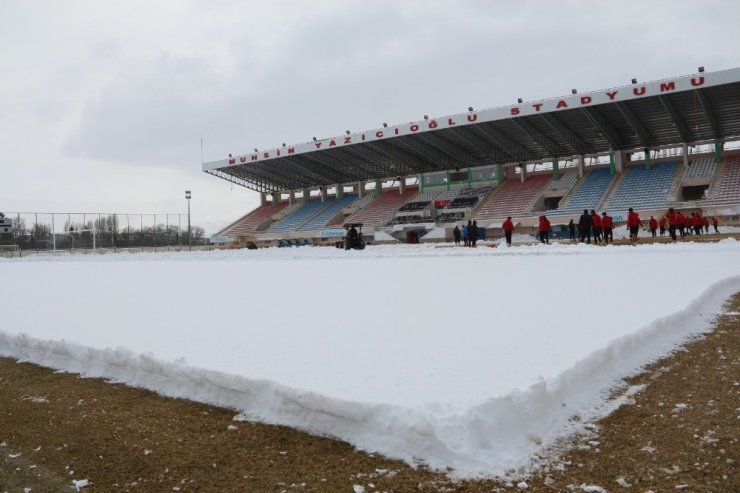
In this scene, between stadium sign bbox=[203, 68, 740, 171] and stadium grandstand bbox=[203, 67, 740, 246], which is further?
A: stadium grandstand bbox=[203, 67, 740, 246]

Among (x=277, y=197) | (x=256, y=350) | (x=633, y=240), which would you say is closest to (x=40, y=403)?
(x=256, y=350)

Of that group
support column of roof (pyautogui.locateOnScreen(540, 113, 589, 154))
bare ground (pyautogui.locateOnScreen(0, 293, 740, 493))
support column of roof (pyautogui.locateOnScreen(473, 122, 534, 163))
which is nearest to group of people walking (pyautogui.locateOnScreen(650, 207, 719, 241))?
support column of roof (pyautogui.locateOnScreen(540, 113, 589, 154))

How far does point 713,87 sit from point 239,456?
134ft

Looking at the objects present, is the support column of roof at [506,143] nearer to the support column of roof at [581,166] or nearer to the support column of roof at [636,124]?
the support column of roof at [581,166]

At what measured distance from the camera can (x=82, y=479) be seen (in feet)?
11.3

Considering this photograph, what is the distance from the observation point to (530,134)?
44.4 m

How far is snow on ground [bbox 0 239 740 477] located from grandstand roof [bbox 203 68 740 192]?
28.6 metres

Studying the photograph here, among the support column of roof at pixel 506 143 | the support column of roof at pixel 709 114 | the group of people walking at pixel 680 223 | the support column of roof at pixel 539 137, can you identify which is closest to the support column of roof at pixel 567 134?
the support column of roof at pixel 539 137

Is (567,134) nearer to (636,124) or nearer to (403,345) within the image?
(636,124)

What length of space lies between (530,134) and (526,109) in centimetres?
435

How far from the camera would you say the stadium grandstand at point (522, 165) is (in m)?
38.0

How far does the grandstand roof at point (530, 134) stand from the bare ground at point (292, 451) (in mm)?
37226

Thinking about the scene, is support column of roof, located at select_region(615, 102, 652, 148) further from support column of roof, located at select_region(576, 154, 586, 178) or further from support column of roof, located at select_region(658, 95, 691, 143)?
support column of roof, located at select_region(576, 154, 586, 178)

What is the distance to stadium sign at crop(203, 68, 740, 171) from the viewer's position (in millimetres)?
34688
